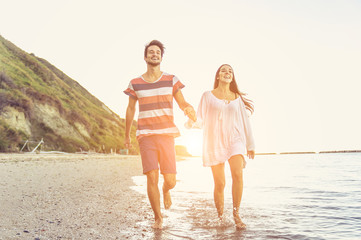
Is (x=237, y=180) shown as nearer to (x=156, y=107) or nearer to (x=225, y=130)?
(x=225, y=130)

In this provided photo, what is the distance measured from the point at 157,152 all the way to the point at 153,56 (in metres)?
1.35

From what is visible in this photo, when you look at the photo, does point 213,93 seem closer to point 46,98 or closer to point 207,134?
point 207,134

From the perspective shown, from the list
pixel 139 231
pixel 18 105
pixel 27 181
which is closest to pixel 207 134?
pixel 139 231

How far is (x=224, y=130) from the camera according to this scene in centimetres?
509

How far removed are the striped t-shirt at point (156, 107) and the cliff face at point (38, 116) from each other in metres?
20.8

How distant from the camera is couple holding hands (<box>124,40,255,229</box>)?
4.66 meters

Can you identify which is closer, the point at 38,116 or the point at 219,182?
the point at 219,182

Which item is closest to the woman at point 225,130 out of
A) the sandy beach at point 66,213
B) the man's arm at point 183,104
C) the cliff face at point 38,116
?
the man's arm at point 183,104

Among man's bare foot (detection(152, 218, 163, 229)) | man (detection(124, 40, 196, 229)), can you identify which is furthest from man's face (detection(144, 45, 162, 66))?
man's bare foot (detection(152, 218, 163, 229))

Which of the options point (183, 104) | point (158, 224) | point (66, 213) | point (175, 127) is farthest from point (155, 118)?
point (66, 213)

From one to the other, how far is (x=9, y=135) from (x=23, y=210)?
21.5 m

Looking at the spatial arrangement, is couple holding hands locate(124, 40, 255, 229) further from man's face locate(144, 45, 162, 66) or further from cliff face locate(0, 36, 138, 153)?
cliff face locate(0, 36, 138, 153)

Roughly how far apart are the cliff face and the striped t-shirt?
20.8 m

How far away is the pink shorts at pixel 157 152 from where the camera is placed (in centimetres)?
464
